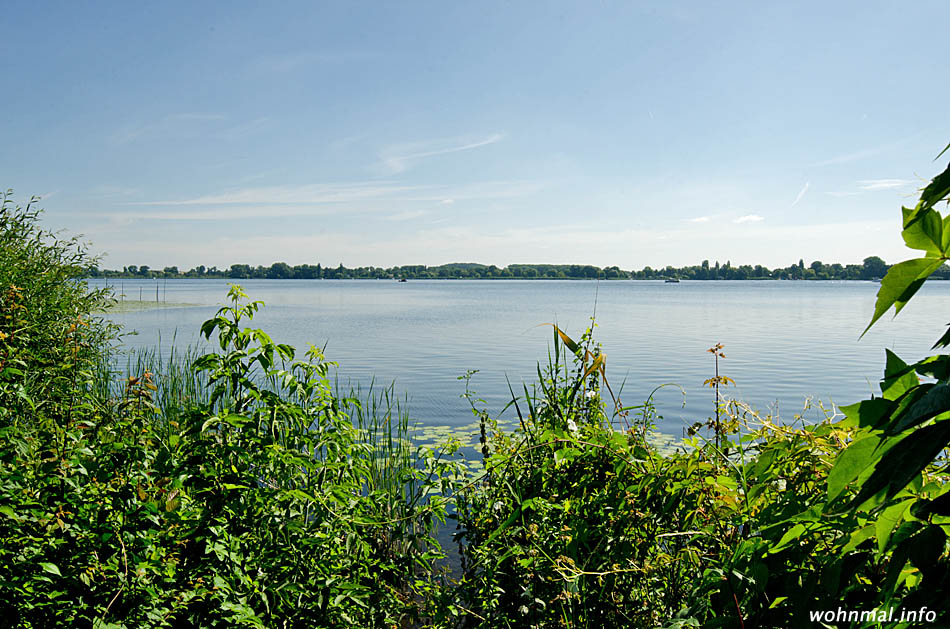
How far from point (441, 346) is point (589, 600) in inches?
901

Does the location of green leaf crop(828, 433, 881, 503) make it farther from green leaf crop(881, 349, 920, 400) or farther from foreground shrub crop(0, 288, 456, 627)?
foreground shrub crop(0, 288, 456, 627)

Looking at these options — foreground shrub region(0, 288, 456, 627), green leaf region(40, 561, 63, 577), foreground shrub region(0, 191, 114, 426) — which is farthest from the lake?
green leaf region(40, 561, 63, 577)

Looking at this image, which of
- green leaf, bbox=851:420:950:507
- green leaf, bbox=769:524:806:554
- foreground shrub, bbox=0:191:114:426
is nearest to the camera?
green leaf, bbox=851:420:950:507

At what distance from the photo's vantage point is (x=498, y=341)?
2675cm

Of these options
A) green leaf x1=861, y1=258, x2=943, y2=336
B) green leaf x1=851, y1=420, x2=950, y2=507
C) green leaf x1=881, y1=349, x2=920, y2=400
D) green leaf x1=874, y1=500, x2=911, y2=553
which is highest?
green leaf x1=861, y1=258, x2=943, y2=336

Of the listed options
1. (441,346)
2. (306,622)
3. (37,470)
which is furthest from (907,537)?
(441,346)

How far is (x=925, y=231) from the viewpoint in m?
0.82

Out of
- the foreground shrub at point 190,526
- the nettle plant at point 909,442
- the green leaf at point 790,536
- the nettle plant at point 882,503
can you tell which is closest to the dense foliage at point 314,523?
the foreground shrub at point 190,526

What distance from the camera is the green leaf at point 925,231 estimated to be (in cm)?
81

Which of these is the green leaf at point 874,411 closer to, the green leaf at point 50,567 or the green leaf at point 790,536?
the green leaf at point 790,536

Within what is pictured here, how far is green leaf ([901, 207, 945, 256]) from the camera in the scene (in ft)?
2.64

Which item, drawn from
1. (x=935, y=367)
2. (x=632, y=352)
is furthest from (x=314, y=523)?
(x=632, y=352)

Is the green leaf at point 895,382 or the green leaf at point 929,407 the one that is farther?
the green leaf at point 895,382

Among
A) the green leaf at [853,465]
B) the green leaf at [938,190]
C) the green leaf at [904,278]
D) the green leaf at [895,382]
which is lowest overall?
the green leaf at [853,465]
